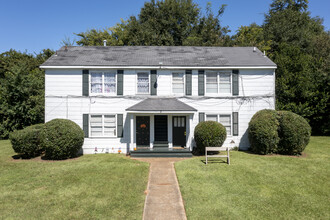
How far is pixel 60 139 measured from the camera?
11.4m

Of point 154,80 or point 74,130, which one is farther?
point 154,80

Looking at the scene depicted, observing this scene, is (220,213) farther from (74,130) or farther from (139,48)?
(139,48)

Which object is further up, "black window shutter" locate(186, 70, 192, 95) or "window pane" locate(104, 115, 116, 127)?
"black window shutter" locate(186, 70, 192, 95)

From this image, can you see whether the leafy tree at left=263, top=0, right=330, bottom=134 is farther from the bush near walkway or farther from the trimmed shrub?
the trimmed shrub

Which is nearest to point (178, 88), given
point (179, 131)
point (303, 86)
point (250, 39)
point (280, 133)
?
point (179, 131)

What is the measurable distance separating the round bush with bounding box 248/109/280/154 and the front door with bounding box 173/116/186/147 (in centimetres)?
429

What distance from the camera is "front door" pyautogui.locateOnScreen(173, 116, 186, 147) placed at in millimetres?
13742

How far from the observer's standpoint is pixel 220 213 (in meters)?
5.61

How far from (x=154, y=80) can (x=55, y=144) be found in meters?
7.22

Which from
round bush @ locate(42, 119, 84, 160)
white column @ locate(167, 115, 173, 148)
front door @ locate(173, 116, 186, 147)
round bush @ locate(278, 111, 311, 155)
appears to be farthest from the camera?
front door @ locate(173, 116, 186, 147)

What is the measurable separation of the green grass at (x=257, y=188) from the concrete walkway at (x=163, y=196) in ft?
0.85

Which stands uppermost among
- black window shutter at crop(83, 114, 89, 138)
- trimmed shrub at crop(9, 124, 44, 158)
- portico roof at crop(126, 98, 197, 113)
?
portico roof at crop(126, 98, 197, 113)

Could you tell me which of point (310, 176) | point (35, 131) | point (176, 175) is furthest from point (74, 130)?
point (310, 176)

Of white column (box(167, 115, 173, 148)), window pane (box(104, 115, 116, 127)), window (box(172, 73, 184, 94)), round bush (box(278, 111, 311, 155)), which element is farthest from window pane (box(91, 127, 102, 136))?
round bush (box(278, 111, 311, 155))
